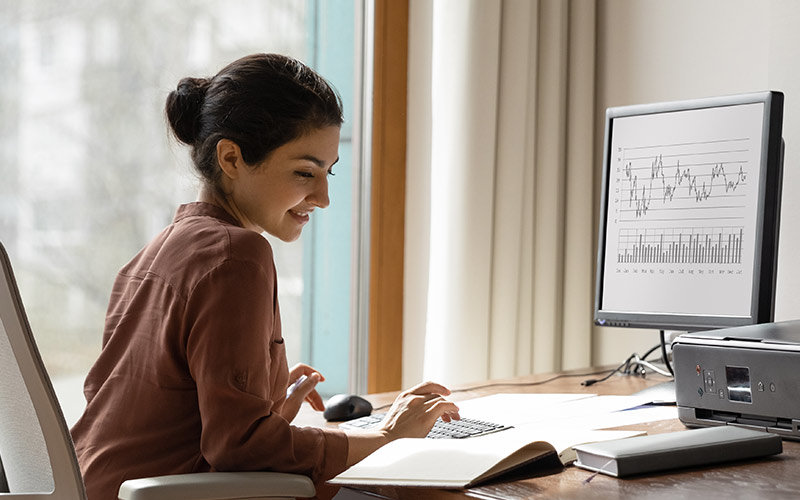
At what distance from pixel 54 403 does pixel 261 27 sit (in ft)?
5.20

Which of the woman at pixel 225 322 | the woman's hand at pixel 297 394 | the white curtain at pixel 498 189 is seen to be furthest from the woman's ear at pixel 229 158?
the white curtain at pixel 498 189

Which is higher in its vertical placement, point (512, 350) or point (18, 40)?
point (18, 40)

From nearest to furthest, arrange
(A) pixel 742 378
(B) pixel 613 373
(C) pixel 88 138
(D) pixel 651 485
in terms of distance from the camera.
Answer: (D) pixel 651 485, (A) pixel 742 378, (B) pixel 613 373, (C) pixel 88 138

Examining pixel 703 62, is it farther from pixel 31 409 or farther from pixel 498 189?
pixel 31 409

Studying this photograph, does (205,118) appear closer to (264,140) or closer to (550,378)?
(264,140)

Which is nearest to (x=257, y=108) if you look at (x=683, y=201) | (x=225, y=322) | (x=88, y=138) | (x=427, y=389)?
(x=225, y=322)

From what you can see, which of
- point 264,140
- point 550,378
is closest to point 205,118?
point 264,140

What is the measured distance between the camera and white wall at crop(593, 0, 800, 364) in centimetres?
196

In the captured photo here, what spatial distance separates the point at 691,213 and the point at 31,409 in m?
1.18

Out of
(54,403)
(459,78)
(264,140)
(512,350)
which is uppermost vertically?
(459,78)

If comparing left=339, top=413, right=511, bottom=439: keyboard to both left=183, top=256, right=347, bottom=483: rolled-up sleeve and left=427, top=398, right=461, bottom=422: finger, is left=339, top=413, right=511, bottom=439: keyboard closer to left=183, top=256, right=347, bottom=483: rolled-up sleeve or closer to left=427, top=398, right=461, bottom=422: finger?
left=427, top=398, right=461, bottom=422: finger

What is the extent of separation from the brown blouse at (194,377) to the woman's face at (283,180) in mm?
98

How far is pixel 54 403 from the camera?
99 centimetres

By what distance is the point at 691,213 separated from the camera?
1698 mm
